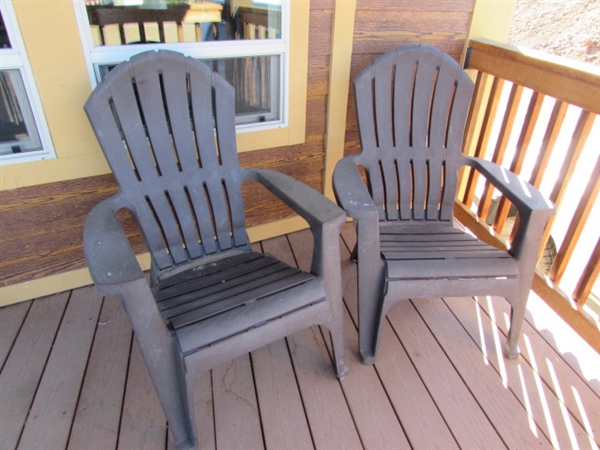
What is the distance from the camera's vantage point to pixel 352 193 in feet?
4.91

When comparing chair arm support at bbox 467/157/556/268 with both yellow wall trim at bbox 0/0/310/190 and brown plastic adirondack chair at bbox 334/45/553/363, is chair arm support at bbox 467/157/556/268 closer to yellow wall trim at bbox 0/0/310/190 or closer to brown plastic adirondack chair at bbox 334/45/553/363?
brown plastic adirondack chair at bbox 334/45/553/363

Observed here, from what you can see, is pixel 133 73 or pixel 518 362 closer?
pixel 133 73

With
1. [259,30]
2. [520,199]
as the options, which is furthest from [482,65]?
[259,30]

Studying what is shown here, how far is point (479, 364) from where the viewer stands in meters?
1.67

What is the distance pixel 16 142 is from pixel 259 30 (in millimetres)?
1111

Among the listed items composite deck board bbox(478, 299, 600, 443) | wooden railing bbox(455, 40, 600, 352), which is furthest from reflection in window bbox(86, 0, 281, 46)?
composite deck board bbox(478, 299, 600, 443)

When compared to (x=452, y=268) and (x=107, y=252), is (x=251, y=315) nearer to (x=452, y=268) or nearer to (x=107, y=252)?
(x=107, y=252)

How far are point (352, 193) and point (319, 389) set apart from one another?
75cm

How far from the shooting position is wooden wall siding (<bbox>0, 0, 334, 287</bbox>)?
1729 mm

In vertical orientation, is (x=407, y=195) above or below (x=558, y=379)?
above

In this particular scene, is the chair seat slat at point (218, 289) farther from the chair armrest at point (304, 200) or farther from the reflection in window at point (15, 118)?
the reflection in window at point (15, 118)

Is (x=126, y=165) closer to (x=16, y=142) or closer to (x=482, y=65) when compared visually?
(x=16, y=142)

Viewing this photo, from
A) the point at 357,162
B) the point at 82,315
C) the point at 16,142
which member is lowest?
the point at 82,315

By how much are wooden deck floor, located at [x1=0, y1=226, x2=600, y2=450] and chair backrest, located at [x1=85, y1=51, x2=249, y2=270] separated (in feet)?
1.66
